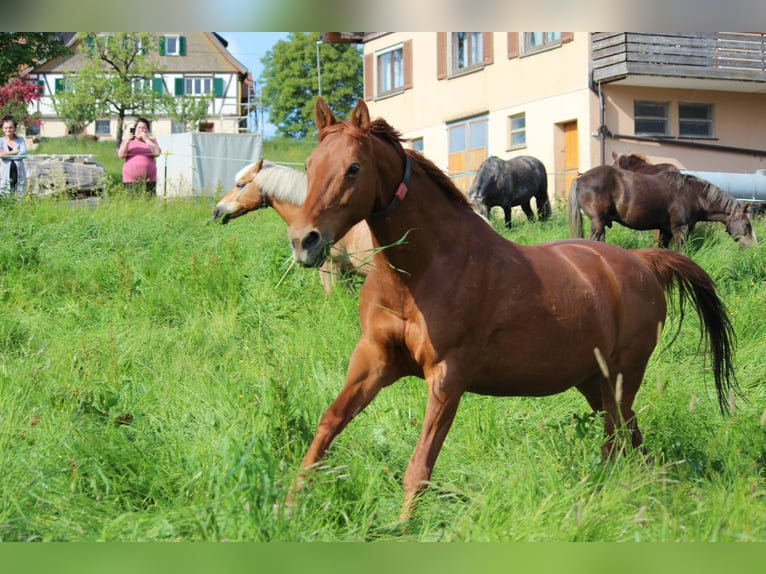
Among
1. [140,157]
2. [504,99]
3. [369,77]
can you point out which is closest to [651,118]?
[504,99]

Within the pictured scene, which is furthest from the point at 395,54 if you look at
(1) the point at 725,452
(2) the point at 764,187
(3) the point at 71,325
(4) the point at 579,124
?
(1) the point at 725,452

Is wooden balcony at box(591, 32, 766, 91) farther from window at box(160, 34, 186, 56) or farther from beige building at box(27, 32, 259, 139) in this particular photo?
window at box(160, 34, 186, 56)

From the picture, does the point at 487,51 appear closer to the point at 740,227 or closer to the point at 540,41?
the point at 540,41

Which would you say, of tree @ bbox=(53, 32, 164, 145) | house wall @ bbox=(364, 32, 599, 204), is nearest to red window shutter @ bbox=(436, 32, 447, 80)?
house wall @ bbox=(364, 32, 599, 204)

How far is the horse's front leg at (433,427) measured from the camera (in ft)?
13.7

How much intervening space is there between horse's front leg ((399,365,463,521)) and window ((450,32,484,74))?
2354 centimetres

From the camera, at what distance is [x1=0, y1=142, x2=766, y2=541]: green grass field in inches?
144

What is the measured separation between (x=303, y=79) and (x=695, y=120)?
113 feet

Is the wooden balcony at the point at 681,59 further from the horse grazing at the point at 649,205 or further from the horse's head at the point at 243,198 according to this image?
the horse's head at the point at 243,198

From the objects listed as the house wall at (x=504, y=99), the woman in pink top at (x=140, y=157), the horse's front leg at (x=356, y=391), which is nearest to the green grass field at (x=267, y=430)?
the horse's front leg at (x=356, y=391)

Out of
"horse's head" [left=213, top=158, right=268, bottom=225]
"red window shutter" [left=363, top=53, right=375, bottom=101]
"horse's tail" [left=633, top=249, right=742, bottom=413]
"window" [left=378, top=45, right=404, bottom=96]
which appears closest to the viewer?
"horse's tail" [left=633, top=249, right=742, bottom=413]

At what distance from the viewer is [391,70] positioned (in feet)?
101

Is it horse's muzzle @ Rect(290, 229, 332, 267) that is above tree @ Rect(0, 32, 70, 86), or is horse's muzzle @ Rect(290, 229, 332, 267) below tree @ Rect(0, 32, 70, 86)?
below

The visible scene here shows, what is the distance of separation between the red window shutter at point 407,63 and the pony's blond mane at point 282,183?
2043 cm
